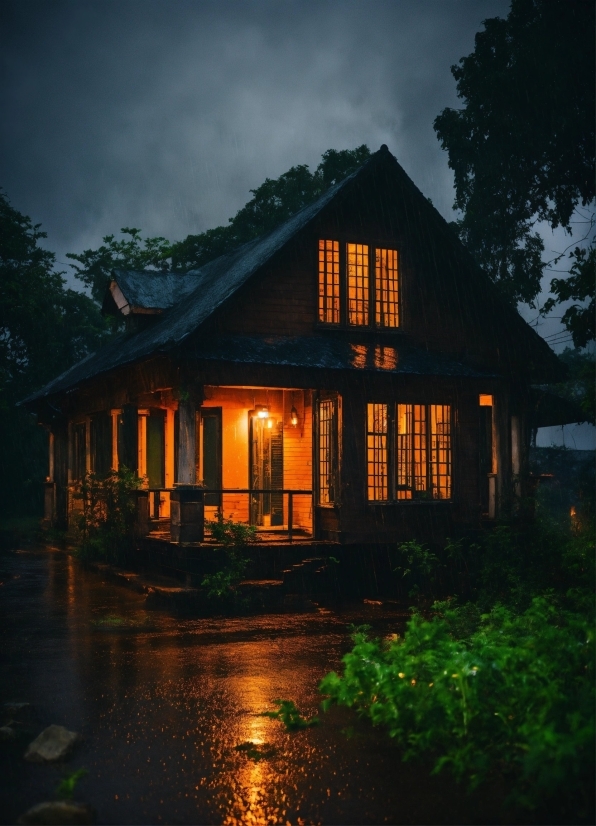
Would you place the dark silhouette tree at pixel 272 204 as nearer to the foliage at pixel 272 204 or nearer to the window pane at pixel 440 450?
the foliage at pixel 272 204

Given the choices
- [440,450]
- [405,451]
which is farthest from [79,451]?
[440,450]

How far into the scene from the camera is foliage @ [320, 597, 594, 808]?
5543 millimetres

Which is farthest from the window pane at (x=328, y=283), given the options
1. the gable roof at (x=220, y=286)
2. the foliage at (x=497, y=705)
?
the foliage at (x=497, y=705)

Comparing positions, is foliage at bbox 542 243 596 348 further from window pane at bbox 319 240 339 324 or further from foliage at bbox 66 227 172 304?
foliage at bbox 66 227 172 304

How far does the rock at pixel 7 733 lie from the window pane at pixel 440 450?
495 inches

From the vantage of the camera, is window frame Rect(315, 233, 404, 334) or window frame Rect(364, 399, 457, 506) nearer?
window frame Rect(364, 399, 457, 506)

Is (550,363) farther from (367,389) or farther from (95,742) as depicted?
(95,742)

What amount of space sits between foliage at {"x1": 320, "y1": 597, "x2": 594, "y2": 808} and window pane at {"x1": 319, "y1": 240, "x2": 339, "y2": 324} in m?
11.7

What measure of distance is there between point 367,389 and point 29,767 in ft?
40.8

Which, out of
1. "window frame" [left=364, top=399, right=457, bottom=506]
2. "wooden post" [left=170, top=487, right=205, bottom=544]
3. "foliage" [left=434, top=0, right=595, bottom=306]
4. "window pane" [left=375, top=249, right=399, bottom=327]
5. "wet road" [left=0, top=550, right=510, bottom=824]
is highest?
"foliage" [left=434, top=0, right=595, bottom=306]

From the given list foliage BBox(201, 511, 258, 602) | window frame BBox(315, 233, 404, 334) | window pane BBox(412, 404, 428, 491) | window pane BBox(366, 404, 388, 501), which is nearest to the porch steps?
foliage BBox(201, 511, 258, 602)

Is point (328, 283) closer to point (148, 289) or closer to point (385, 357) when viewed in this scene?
point (385, 357)

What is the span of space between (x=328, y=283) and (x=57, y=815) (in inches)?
567

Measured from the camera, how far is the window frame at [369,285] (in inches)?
739
